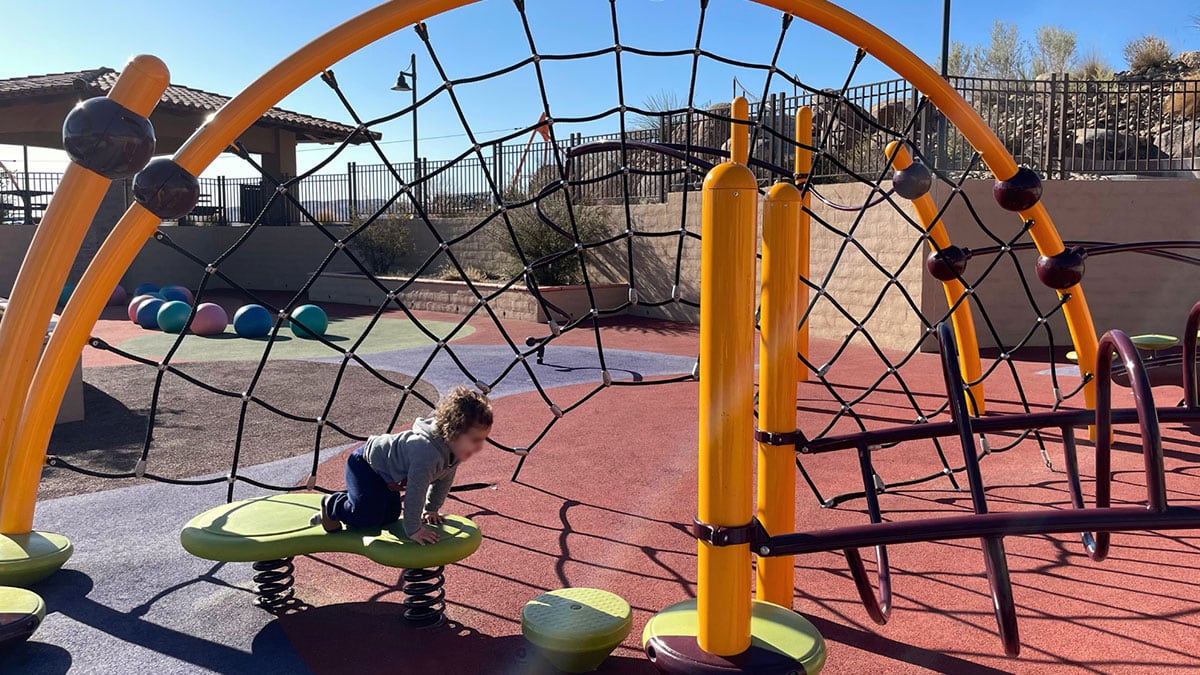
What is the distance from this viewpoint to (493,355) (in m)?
10.0

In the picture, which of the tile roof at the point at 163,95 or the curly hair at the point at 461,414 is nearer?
the curly hair at the point at 461,414

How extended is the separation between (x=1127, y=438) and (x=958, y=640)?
12.0 feet

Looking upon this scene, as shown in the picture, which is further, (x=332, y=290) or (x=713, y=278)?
(x=332, y=290)

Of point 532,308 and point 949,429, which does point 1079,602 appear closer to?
point 949,429

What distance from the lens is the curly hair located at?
2.98 metres

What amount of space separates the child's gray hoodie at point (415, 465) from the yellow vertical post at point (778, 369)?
113cm

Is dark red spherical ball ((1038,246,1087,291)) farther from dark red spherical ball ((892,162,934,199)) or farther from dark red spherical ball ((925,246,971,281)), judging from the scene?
dark red spherical ball ((892,162,934,199))

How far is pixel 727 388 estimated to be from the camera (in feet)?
6.91

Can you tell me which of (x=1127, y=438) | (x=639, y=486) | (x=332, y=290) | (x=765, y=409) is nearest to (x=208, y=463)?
(x=639, y=486)

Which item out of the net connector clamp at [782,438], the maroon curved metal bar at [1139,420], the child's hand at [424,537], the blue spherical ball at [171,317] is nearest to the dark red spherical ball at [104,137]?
the child's hand at [424,537]

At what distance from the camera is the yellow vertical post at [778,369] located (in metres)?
2.51

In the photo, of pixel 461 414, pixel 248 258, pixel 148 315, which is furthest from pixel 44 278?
pixel 248 258

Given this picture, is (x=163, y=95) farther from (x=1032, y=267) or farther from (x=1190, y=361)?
(x=1190, y=361)

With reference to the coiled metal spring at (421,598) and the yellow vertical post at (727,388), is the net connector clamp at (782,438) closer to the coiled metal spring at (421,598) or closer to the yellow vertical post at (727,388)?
the yellow vertical post at (727,388)
